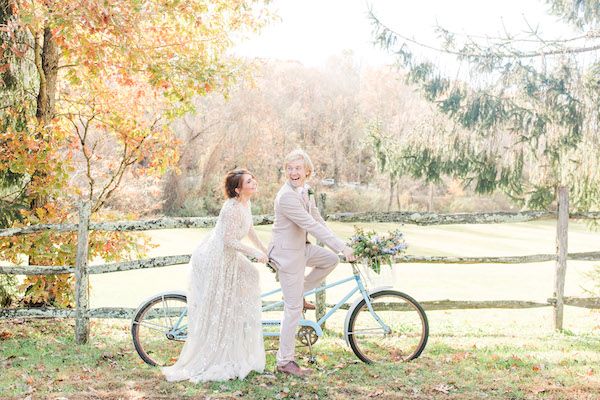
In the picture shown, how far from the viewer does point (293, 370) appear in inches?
187

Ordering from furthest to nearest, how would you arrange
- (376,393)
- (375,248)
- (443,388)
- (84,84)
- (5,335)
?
(84,84) < (5,335) < (375,248) < (443,388) < (376,393)

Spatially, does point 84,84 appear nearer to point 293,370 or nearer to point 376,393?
point 293,370

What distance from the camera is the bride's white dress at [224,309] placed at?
469 cm

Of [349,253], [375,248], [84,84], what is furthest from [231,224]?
[84,84]

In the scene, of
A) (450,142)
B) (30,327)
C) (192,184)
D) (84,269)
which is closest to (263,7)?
(450,142)

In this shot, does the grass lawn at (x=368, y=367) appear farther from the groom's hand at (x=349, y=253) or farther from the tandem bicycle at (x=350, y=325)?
the groom's hand at (x=349, y=253)

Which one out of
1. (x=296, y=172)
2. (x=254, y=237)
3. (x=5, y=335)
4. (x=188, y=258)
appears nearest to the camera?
(x=296, y=172)

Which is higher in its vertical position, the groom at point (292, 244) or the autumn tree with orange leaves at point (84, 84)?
the autumn tree with orange leaves at point (84, 84)

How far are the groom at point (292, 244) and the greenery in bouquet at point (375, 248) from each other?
0.09 m

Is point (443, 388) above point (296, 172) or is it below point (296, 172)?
below

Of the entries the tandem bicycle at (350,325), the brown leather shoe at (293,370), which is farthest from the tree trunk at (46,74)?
the brown leather shoe at (293,370)

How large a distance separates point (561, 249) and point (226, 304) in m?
3.63

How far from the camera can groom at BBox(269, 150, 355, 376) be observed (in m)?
4.61

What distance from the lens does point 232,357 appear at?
4742 mm
